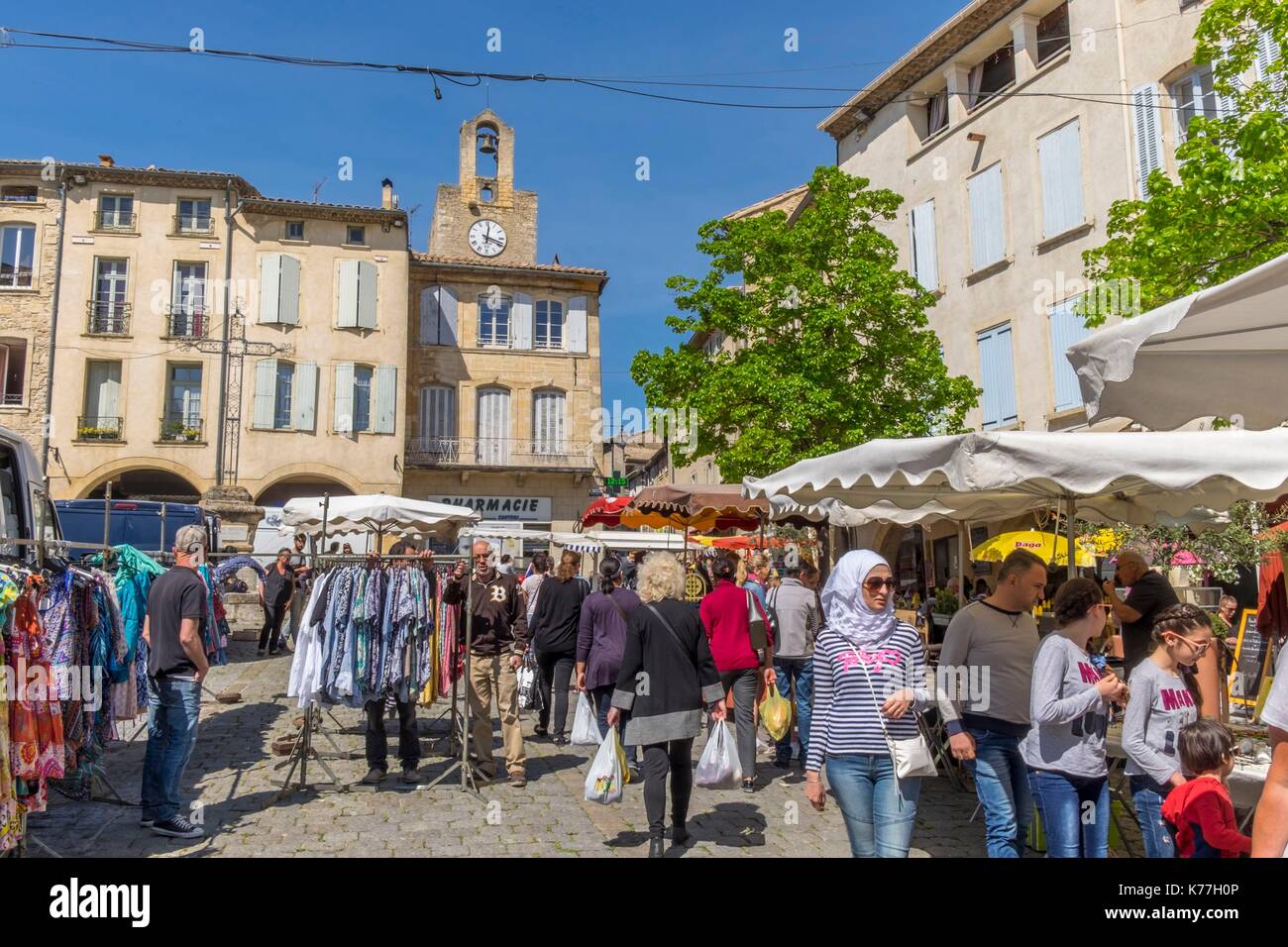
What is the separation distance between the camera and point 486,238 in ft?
113

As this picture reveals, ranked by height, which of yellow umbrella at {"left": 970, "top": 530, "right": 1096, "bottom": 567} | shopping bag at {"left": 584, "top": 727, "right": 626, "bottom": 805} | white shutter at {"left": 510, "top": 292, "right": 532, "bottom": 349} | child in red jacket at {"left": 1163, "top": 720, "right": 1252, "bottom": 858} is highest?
white shutter at {"left": 510, "top": 292, "right": 532, "bottom": 349}

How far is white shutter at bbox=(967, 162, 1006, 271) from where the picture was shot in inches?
845

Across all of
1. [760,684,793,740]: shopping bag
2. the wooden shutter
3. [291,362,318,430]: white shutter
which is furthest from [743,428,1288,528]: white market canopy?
[291,362,318,430]: white shutter

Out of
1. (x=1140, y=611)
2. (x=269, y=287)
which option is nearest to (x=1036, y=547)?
(x=1140, y=611)

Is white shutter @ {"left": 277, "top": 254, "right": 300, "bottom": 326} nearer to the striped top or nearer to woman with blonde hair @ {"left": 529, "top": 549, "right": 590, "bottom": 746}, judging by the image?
woman with blonde hair @ {"left": 529, "top": 549, "right": 590, "bottom": 746}

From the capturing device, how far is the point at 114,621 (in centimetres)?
647

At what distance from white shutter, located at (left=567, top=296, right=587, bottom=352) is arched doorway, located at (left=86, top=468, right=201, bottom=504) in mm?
13226

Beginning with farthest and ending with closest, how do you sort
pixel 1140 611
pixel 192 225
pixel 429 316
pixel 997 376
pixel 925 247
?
pixel 429 316, pixel 192 225, pixel 925 247, pixel 997 376, pixel 1140 611

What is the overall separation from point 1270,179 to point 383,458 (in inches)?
1014

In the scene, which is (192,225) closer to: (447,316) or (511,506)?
(447,316)

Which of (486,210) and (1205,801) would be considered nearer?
(1205,801)

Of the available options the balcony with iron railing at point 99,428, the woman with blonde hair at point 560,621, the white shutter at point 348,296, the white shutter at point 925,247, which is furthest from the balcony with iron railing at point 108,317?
the woman with blonde hair at point 560,621

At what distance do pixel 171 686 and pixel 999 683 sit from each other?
496cm

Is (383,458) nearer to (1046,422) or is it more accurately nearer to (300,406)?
(300,406)
